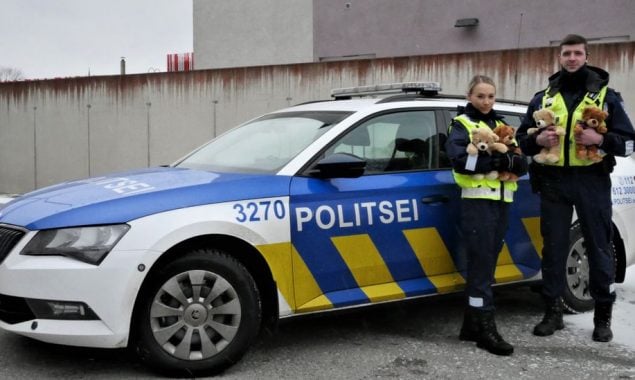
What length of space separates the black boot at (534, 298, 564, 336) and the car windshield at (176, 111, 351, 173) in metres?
1.95

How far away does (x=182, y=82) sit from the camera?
1243cm

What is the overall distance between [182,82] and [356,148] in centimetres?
866

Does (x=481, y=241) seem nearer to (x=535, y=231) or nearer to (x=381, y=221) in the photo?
(x=381, y=221)

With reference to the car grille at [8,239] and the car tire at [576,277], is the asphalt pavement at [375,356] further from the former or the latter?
the car grille at [8,239]

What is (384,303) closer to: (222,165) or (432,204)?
(432,204)

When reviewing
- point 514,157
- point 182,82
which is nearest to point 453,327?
point 514,157

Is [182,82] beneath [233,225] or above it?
above

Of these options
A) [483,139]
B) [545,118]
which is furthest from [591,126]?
[483,139]

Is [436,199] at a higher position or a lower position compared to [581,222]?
higher

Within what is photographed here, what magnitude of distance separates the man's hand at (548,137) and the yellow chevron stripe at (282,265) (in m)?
1.84

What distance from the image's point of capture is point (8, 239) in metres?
3.64

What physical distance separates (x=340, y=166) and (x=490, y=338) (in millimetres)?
1460

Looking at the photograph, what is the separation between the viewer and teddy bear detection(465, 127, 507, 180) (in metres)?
4.22

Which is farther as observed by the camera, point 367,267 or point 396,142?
point 396,142
